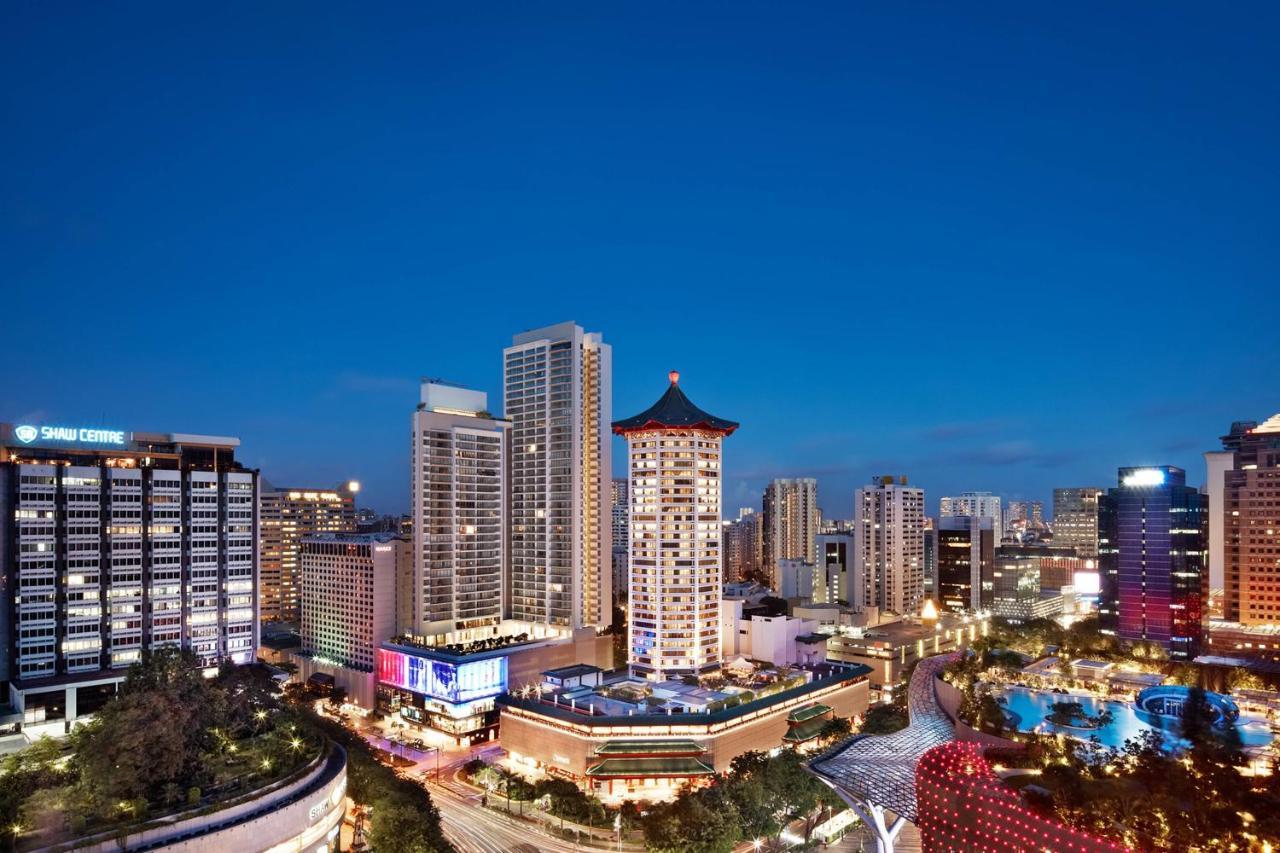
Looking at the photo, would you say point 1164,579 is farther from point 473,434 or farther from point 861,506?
point 473,434

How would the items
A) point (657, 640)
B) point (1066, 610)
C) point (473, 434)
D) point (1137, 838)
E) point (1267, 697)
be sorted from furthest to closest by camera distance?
point (1066, 610) → point (473, 434) → point (657, 640) → point (1267, 697) → point (1137, 838)

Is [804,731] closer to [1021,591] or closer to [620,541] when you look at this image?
[1021,591]

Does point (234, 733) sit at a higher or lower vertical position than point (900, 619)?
higher

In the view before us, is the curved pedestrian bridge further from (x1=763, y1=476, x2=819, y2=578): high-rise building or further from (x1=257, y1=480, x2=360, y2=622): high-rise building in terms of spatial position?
(x1=763, y1=476, x2=819, y2=578): high-rise building

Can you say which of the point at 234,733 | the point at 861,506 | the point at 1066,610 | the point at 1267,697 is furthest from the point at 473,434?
the point at 1066,610

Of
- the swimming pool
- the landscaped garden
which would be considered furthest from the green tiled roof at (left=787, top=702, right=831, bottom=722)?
the landscaped garden

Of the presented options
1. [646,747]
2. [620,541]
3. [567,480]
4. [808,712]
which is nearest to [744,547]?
[620,541]

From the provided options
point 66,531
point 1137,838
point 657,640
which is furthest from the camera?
point 657,640
